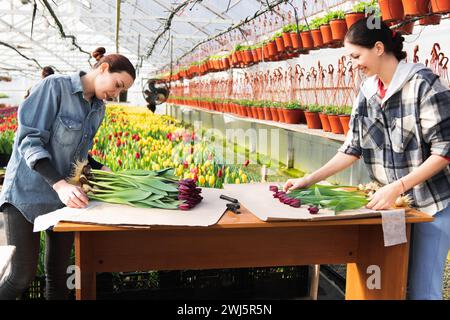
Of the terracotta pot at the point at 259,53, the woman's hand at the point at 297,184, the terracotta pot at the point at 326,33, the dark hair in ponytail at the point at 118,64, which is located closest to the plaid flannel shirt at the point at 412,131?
the woman's hand at the point at 297,184

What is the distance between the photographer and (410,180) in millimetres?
1555

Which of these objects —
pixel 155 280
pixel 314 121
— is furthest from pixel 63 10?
pixel 155 280

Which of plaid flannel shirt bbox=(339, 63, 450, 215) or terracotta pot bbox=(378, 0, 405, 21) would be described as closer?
plaid flannel shirt bbox=(339, 63, 450, 215)

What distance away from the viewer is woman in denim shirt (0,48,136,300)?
1708mm

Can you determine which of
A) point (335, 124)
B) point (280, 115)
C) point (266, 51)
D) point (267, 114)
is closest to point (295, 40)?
point (266, 51)

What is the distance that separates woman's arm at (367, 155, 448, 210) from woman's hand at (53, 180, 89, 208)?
927 millimetres

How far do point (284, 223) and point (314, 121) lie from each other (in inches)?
134

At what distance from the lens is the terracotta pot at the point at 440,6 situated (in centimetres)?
245

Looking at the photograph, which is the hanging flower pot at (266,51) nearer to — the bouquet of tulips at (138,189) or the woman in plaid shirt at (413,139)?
the woman in plaid shirt at (413,139)

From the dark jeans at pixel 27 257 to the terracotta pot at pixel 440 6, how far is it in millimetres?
2059

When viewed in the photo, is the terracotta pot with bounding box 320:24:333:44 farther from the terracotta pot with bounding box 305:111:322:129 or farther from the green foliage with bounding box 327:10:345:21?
the terracotta pot with bounding box 305:111:322:129

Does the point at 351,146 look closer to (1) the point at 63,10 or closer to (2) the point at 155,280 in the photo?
(2) the point at 155,280

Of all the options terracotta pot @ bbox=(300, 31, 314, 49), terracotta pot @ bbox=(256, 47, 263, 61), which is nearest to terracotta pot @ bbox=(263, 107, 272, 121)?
terracotta pot @ bbox=(256, 47, 263, 61)
